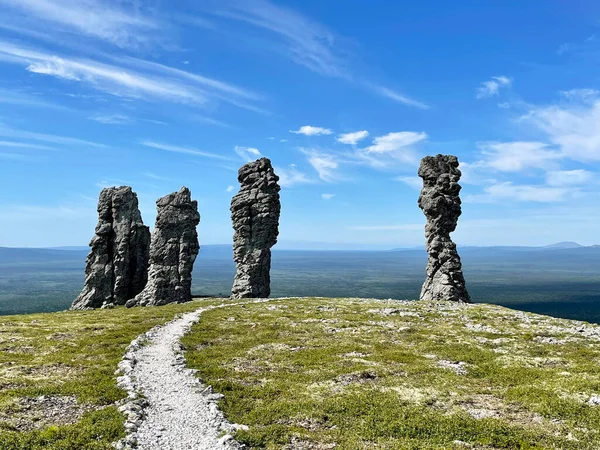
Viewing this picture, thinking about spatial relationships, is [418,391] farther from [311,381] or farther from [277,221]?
[277,221]

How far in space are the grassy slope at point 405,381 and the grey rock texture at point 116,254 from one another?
47.9 metres

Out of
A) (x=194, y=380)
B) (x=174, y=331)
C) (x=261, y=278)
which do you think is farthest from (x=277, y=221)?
(x=194, y=380)

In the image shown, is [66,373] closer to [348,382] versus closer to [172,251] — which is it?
[348,382]

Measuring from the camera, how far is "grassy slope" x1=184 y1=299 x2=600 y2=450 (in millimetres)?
20109

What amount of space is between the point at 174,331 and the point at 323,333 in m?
16.6

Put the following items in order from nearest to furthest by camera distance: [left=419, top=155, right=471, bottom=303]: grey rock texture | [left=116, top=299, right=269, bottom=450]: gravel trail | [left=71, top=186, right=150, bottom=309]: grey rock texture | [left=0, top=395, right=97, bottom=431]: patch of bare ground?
[left=116, top=299, right=269, bottom=450]: gravel trail, [left=0, top=395, right=97, bottom=431]: patch of bare ground, [left=419, top=155, right=471, bottom=303]: grey rock texture, [left=71, top=186, right=150, bottom=309]: grey rock texture

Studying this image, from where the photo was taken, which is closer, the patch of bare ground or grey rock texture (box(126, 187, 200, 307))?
the patch of bare ground

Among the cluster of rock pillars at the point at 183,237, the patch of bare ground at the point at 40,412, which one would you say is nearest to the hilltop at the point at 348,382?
the patch of bare ground at the point at 40,412

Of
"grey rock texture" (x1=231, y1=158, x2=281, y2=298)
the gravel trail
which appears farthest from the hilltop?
"grey rock texture" (x1=231, y1=158, x2=281, y2=298)

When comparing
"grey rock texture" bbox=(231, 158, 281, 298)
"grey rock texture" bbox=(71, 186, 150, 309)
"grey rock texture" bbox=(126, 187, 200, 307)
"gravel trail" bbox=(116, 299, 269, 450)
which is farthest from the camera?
"grey rock texture" bbox=(71, 186, 150, 309)

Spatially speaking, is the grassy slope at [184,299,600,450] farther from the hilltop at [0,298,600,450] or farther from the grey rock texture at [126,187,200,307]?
the grey rock texture at [126,187,200,307]

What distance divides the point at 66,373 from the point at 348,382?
20424mm

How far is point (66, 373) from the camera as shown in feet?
101

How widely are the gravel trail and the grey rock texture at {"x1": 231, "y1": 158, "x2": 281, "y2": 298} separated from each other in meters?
48.0
